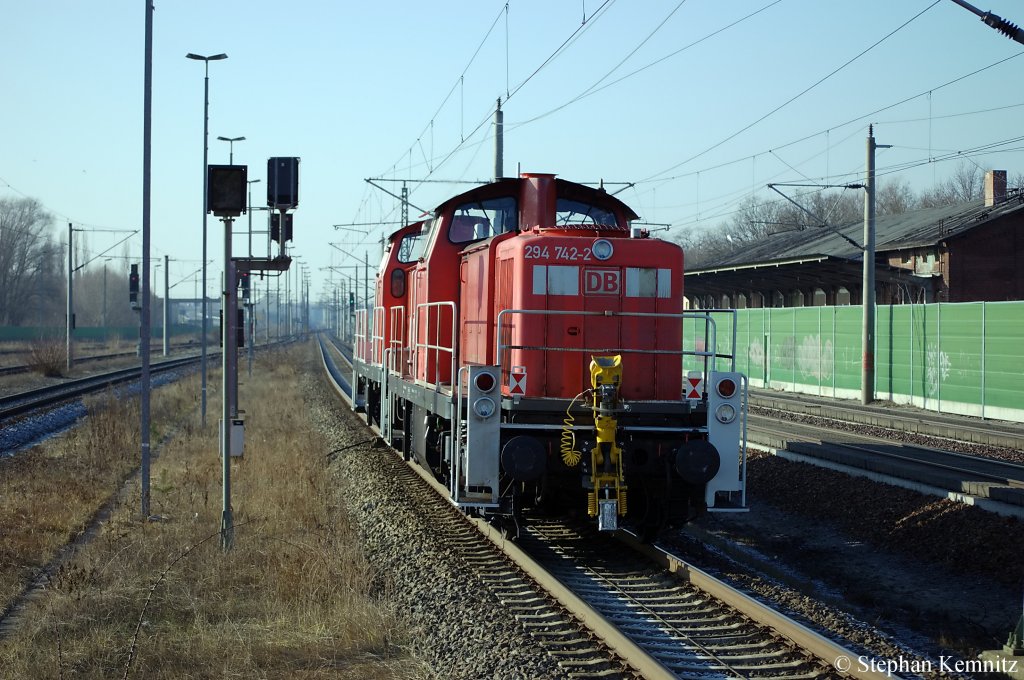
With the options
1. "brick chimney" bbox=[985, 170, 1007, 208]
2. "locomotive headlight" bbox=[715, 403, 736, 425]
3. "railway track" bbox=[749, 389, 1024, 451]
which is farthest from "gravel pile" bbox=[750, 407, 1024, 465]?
"brick chimney" bbox=[985, 170, 1007, 208]

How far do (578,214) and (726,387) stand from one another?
309 cm

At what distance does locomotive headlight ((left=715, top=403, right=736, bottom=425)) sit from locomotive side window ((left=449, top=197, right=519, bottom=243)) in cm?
338

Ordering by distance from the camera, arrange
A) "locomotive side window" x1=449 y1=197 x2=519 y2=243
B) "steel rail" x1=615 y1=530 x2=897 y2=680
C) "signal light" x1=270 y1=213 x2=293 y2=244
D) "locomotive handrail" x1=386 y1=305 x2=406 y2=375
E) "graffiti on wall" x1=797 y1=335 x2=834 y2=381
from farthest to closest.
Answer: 1. "graffiti on wall" x1=797 y1=335 x2=834 y2=381
2. "signal light" x1=270 y1=213 x2=293 y2=244
3. "locomotive handrail" x1=386 y1=305 x2=406 y2=375
4. "locomotive side window" x1=449 y1=197 x2=519 y2=243
5. "steel rail" x1=615 y1=530 x2=897 y2=680

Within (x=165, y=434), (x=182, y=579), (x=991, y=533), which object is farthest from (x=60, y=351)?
(x=991, y=533)

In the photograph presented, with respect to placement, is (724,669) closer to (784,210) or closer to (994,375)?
(994,375)

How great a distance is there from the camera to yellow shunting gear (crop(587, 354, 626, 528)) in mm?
8844

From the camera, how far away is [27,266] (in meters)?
82.0

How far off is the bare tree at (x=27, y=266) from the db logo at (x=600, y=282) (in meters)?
74.4

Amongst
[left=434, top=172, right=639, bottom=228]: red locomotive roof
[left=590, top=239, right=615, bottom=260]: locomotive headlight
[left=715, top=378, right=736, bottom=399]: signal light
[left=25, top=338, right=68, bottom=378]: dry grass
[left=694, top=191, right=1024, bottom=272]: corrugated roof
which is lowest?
Answer: [left=25, top=338, right=68, bottom=378]: dry grass

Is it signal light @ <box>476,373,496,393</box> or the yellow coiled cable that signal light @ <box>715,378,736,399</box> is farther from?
signal light @ <box>476,373,496,393</box>

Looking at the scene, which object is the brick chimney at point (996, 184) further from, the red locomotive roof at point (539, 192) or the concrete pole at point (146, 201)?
the concrete pole at point (146, 201)

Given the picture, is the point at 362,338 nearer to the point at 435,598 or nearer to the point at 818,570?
the point at 818,570

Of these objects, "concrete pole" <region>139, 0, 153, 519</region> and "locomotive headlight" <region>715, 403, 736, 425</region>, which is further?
→ "concrete pole" <region>139, 0, 153, 519</region>

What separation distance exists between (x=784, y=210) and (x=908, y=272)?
37.2 meters
